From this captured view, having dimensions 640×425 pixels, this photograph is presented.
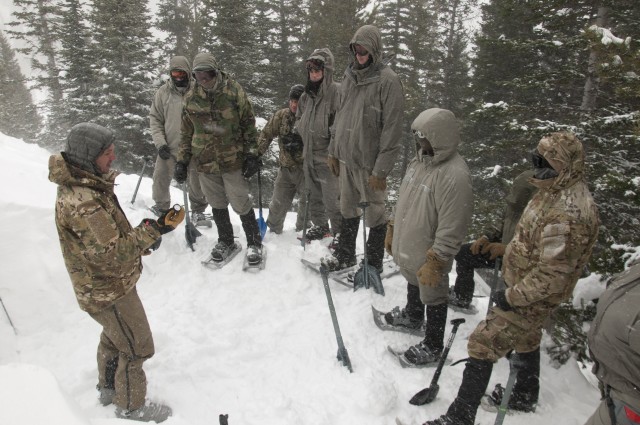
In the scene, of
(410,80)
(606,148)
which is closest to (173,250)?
(606,148)

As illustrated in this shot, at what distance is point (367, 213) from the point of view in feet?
16.8

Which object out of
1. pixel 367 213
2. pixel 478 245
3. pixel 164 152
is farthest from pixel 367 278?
pixel 164 152

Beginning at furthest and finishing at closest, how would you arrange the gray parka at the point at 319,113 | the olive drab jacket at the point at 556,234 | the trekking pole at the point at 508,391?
the gray parka at the point at 319,113 < the trekking pole at the point at 508,391 < the olive drab jacket at the point at 556,234

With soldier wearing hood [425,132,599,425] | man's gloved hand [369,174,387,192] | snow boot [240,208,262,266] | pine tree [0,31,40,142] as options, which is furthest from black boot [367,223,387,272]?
pine tree [0,31,40,142]

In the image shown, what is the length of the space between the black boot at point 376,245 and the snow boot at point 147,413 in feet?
9.75

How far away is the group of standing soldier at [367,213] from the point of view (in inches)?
111

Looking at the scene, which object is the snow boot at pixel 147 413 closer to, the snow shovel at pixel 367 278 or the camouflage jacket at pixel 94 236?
the camouflage jacket at pixel 94 236

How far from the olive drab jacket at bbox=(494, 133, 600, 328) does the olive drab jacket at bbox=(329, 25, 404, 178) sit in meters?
1.99

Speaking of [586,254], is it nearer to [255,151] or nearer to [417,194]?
[417,194]

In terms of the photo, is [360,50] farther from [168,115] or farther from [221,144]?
[168,115]

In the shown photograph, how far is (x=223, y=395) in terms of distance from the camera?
12.2 ft

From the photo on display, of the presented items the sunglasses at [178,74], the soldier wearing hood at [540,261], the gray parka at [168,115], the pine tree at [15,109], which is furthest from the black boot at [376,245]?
the pine tree at [15,109]

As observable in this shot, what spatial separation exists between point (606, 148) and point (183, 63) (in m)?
7.02

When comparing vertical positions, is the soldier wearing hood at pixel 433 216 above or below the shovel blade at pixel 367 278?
above
